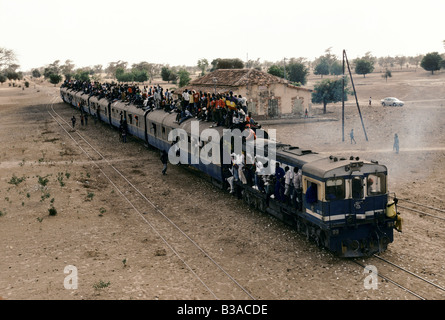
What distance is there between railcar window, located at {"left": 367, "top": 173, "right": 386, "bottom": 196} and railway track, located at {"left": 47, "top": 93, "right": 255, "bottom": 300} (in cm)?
507

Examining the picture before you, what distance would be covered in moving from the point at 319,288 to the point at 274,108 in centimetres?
4030

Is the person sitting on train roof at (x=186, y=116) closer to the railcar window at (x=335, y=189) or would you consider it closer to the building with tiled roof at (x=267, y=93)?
the railcar window at (x=335, y=189)

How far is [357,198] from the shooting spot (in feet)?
43.4

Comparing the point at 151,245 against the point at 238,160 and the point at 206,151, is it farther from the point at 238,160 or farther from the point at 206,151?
the point at 206,151

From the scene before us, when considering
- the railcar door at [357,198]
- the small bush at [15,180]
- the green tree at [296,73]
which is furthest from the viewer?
the green tree at [296,73]

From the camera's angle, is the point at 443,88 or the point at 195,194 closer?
the point at 195,194

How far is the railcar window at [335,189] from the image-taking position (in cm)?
1304

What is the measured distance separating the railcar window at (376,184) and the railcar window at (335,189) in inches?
35.2

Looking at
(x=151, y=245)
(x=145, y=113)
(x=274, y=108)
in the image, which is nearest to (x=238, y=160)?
(x=151, y=245)

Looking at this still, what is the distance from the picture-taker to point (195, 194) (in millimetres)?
21359

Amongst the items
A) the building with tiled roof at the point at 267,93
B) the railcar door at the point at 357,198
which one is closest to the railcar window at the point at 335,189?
the railcar door at the point at 357,198

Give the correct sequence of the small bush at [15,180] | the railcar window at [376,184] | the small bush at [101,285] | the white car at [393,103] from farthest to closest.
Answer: the white car at [393,103] < the small bush at [15,180] < the railcar window at [376,184] < the small bush at [101,285]

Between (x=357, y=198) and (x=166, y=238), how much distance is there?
7.13m

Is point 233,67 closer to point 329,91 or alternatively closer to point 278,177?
point 329,91
